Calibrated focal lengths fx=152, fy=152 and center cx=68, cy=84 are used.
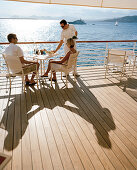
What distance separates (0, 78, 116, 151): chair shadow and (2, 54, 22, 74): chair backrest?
0.54m

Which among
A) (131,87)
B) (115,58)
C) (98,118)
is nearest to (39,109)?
(98,118)

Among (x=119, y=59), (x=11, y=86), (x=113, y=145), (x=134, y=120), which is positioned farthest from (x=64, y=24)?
(x=113, y=145)

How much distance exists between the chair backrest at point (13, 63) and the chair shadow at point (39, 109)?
541mm

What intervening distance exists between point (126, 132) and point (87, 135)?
23.0 inches

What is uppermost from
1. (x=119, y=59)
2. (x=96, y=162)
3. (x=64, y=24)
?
(x=64, y=24)

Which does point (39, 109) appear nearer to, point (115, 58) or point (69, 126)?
point (69, 126)

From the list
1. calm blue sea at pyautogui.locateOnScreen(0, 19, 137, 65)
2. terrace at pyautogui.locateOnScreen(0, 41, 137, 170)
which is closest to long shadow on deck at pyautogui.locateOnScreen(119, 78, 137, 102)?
terrace at pyautogui.locateOnScreen(0, 41, 137, 170)

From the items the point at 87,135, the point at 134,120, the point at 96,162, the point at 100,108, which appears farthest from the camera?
the point at 100,108

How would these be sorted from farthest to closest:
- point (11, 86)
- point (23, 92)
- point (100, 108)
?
point (11, 86), point (23, 92), point (100, 108)

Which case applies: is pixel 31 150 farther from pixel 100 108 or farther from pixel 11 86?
pixel 11 86

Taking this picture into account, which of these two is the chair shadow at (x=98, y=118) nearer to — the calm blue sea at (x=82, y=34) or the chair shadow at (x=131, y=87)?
the chair shadow at (x=131, y=87)

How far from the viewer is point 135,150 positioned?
192 centimetres

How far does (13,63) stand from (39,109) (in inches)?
43.1

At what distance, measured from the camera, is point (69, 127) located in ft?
7.52
